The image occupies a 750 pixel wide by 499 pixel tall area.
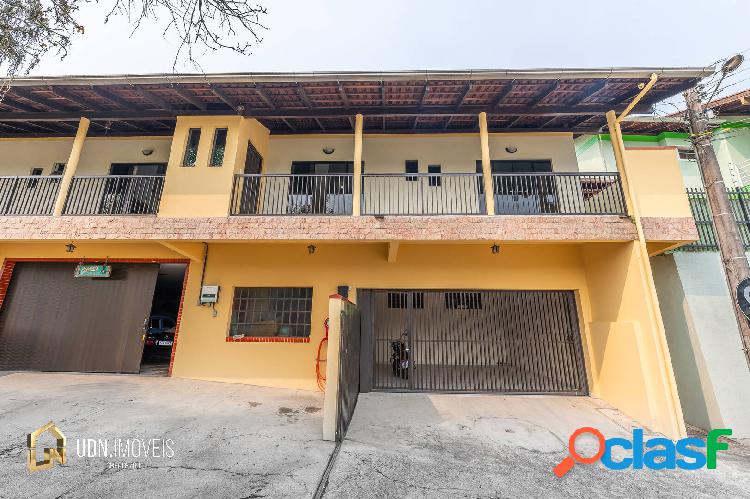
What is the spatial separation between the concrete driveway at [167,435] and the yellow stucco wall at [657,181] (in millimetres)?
7171

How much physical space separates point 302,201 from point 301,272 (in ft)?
6.47

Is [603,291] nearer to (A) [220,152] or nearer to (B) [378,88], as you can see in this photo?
(B) [378,88]

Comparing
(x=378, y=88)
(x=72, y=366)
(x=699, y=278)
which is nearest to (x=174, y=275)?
(x=72, y=366)

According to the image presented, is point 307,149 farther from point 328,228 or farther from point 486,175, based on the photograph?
point 486,175

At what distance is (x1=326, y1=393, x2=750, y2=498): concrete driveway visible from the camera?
322 cm

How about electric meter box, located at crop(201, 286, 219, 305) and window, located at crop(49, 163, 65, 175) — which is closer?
electric meter box, located at crop(201, 286, 219, 305)

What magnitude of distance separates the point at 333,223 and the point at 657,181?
6455 mm

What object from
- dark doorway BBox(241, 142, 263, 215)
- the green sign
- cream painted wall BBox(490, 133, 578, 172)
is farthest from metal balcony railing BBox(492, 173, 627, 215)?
the green sign

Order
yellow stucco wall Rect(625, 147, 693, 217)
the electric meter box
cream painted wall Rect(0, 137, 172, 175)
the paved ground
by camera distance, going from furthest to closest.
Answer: cream painted wall Rect(0, 137, 172, 175)
the electric meter box
yellow stucco wall Rect(625, 147, 693, 217)
the paved ground

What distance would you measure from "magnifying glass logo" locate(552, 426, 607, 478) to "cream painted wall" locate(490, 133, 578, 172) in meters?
6.14

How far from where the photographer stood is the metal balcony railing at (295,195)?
7379mm

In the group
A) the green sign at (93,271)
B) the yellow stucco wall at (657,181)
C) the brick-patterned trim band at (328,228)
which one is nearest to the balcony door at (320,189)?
the brick-patterned trim band at (328,228)

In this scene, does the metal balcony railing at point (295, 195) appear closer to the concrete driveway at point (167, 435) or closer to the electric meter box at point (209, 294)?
the electric meter box at point (209, 294)

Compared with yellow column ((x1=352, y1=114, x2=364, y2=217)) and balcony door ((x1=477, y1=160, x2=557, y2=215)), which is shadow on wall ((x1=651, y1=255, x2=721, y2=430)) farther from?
yellow column ((x1=352, y1=114, x2=364, y2=217))
